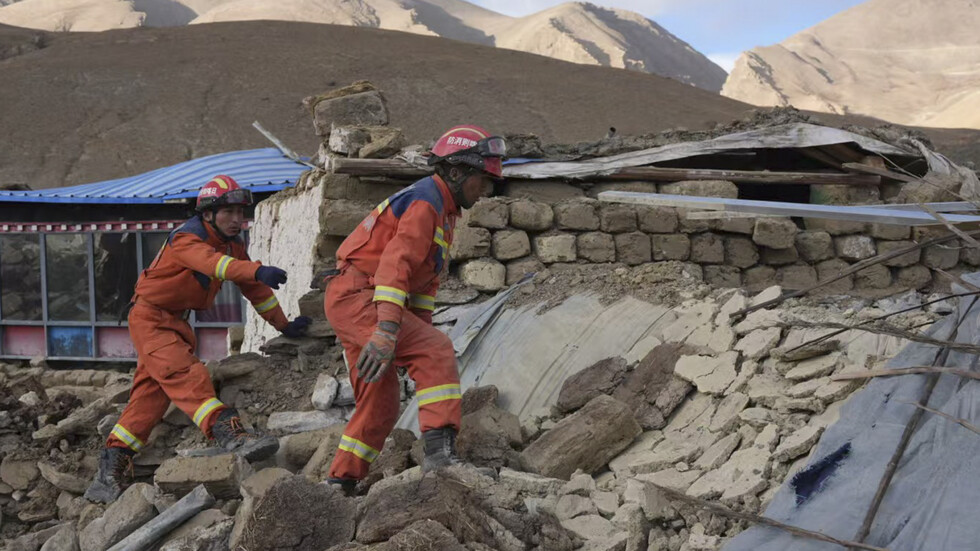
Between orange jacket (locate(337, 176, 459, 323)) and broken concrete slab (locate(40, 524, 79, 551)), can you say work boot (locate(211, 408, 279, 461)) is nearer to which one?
broken concrete slab (locate(40, 524, 79, 551))

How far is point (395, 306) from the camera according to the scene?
385 cm

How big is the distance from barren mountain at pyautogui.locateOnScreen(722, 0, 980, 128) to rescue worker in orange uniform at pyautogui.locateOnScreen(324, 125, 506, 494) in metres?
36.1

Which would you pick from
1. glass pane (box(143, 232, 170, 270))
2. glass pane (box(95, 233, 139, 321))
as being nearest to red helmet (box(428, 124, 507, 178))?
glass pane (box(143, 232, 170, 270))

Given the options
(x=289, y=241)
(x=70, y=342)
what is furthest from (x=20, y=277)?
(x=289, y=241)

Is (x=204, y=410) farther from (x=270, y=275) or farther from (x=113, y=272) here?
(x=113, y=272)

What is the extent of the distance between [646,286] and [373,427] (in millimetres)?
2143

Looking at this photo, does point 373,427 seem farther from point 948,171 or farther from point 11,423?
point 948,171

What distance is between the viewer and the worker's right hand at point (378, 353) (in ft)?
12.4


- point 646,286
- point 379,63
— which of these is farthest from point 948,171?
point 379,63

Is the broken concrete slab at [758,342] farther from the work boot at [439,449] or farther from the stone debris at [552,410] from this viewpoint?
the work boot at [439,449]

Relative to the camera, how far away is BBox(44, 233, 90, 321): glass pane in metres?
13.5

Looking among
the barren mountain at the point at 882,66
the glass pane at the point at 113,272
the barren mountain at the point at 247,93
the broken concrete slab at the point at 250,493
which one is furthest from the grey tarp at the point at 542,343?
the barren mountain at the point at 882,66

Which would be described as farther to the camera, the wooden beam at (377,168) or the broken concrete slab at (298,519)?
the wooden beam at (377,168)

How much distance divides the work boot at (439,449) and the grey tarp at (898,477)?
1.37 m
